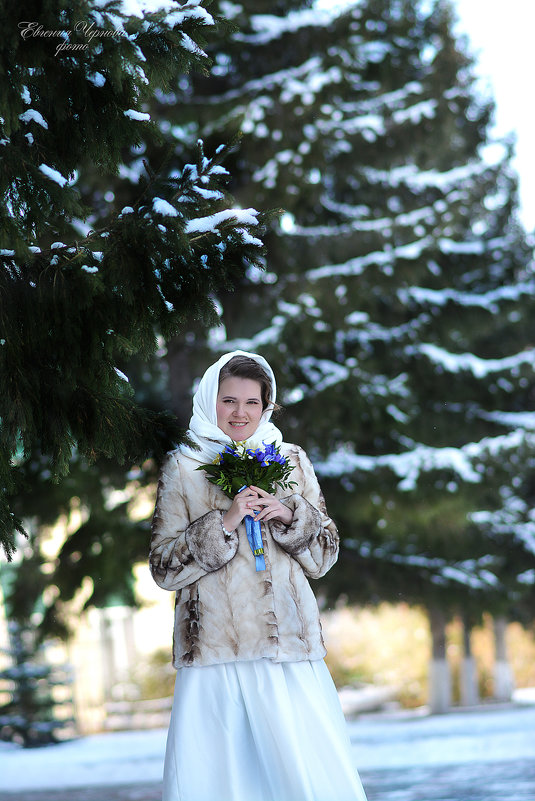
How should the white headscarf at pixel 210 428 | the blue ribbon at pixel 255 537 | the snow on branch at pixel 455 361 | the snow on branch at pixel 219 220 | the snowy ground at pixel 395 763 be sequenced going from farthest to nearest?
the snow on branch at pixel 455 361 < the snowy ground at pixel 395 763 < the white headscarf at pixel 210 428 < the blue ribbon at pixel 255 537 < the snow on branch at pixel 219 220

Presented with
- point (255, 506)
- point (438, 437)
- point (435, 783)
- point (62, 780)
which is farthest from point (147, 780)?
point (438, 437)

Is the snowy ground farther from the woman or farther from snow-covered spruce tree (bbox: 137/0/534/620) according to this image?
the woman

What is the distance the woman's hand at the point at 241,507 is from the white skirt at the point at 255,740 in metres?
0.45

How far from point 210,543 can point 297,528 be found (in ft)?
0.97

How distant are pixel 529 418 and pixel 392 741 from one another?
538cm

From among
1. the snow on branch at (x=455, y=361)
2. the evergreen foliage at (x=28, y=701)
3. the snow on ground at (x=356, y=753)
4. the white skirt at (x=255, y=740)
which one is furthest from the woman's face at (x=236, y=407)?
the snow on branch at (x=455, y=361)

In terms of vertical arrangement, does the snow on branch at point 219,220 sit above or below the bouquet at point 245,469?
above

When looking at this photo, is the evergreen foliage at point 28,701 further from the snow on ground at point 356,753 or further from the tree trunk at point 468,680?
the tree trunk at point 468,680

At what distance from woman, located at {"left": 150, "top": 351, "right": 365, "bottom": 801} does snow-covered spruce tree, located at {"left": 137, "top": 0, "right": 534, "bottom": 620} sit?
17.8 feet

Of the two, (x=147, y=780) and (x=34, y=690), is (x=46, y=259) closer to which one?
(x=147, y=780)

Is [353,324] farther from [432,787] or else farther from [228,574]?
Result: [228,574]

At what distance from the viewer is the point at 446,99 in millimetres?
11086

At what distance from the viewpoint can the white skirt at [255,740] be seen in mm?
3158

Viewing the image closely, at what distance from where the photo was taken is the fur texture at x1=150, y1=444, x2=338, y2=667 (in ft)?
10.6
